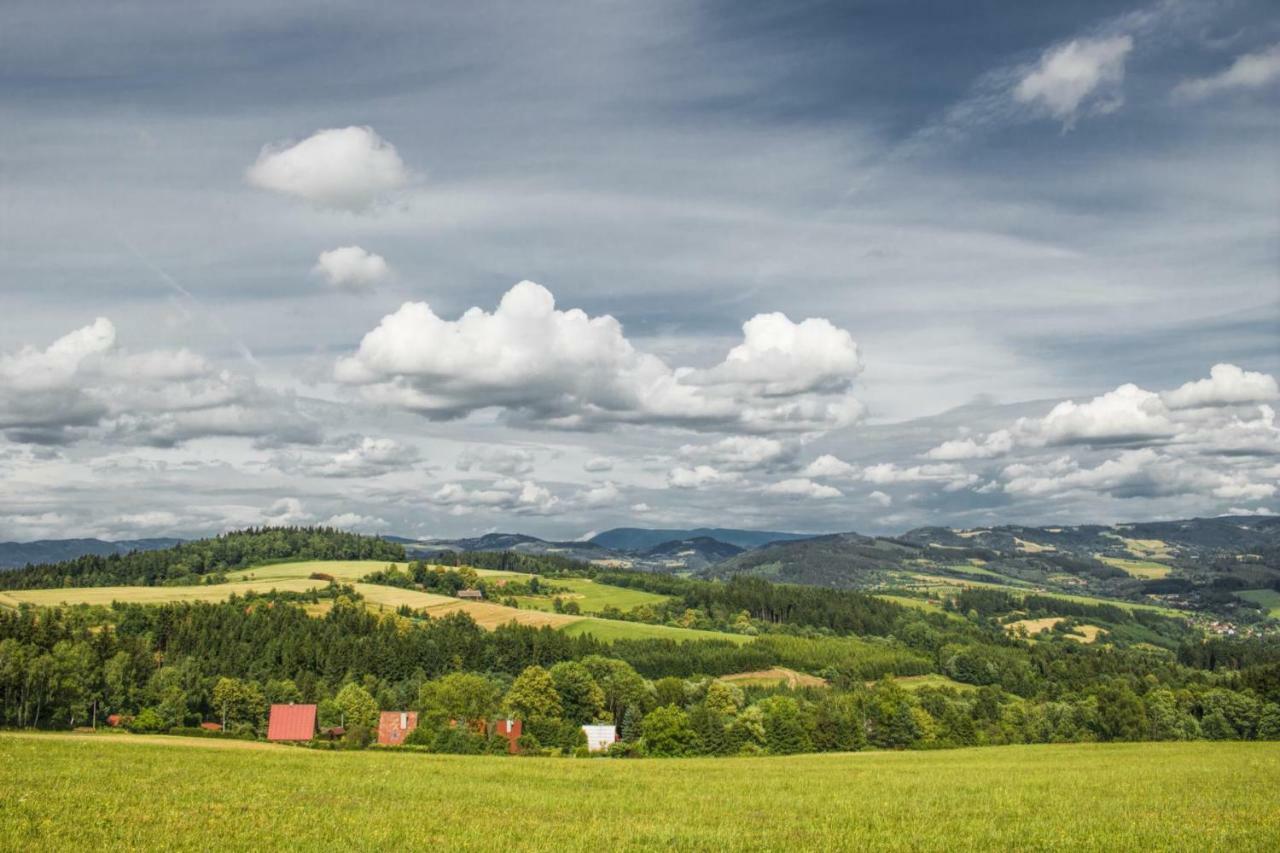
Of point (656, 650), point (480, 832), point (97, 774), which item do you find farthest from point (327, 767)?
point (656, 650)

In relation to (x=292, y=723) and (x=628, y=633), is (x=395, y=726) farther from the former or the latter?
(x=628, y=633)

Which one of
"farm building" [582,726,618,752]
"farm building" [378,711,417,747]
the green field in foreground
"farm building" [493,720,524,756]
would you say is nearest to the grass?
"farm building" [582,726,618,752]

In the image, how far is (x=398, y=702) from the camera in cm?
13650

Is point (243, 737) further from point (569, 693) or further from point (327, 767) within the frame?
point (327, 767)

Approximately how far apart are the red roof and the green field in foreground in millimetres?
58196

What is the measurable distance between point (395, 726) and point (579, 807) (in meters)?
89.1

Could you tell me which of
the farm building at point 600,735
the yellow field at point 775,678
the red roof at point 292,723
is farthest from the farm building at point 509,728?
the yellow field at point 775,678

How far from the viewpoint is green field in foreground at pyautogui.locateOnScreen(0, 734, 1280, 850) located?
20188mm

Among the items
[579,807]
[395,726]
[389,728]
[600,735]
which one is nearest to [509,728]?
[600,735]

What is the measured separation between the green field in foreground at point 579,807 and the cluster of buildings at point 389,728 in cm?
5593

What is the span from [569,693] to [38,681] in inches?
2578

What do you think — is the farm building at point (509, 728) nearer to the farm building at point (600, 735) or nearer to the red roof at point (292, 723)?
the farm building at point (600, 735)

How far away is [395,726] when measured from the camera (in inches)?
4264

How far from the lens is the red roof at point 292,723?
98625 millimetres
